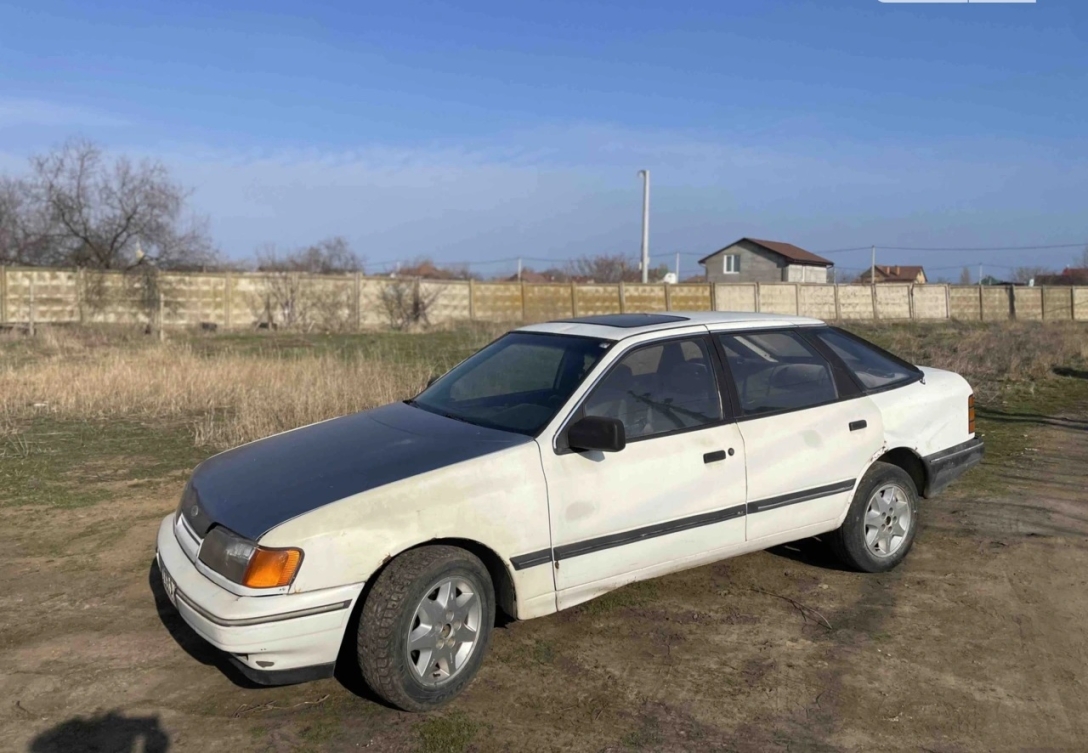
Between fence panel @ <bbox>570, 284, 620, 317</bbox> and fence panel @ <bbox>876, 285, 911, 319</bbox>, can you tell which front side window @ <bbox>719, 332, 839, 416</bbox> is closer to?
fence panel @ <bbox>570, 284, 620, 317</bbox>

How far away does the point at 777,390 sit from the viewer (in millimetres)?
4668

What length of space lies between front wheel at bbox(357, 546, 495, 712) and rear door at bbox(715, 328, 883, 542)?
5.39 ft

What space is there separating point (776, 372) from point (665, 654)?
5.76ft

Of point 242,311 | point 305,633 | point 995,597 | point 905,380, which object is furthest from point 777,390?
point 242,311

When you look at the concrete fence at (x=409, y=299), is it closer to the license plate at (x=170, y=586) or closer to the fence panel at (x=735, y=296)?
the fence panel at (x=735, y=296)

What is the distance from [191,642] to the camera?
13.2 feet

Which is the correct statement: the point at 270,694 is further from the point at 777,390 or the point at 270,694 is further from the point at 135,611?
the point at 777,390

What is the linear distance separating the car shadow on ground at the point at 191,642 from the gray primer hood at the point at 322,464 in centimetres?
61

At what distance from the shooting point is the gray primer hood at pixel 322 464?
3.40 meters

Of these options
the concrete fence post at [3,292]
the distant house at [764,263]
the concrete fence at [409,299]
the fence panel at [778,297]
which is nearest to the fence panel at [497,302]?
the concrete fence at [409,299]

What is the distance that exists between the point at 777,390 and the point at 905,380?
115 cm

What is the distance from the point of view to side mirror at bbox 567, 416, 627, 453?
3.68 meters

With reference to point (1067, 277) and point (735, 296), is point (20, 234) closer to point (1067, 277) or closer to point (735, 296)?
point (735, 296)

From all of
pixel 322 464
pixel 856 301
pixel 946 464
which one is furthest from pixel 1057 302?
pixel 322 464
